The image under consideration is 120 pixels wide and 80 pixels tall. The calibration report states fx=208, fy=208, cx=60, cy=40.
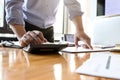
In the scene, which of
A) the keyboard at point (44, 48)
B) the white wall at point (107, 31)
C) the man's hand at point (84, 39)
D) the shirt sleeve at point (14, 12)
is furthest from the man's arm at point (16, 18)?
Result: the white wall at point (107, 31)

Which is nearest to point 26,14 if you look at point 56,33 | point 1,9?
point 1,9

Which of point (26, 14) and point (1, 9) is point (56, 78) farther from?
point (1, 9)

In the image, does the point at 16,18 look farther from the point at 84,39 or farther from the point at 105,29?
the point at 105,29

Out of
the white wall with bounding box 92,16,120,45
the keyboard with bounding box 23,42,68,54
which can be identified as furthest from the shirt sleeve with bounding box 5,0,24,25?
the white wall with bounding box 92,16,120,45

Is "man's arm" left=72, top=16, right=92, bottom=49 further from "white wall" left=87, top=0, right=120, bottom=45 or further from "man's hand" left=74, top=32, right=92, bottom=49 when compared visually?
"white wall" left=87, top=0, right=120, bottom=45

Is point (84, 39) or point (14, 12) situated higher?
point (14, 12)

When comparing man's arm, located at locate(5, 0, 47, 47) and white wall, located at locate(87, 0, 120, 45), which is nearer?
man's arm, located at locate(5, 0, 47, 47)

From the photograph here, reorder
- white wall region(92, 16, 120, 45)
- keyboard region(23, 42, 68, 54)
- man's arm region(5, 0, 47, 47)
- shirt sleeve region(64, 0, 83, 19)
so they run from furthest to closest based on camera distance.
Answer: white wall region(92, 16, 120, 45) → shirt sleeve region(64, 0, 83, 19) → man's arm region(5, 0, 47, 47) → keyboard region(23, 42, 68, 54)

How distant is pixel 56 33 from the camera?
328 centimetres

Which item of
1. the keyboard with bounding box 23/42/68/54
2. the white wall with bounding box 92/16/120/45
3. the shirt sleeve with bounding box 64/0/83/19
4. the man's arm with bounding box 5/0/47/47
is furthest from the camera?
the white wall with bounding box 92/16/120/45

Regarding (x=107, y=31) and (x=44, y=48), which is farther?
(x=107, y=31)

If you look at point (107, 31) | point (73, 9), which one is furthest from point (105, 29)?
point (73, 9)

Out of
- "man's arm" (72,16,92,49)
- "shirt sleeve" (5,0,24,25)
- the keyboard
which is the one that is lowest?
the keyboard

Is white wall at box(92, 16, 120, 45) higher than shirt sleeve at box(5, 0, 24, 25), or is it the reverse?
shirt sleeve at box(5, 0, 24, 25)
